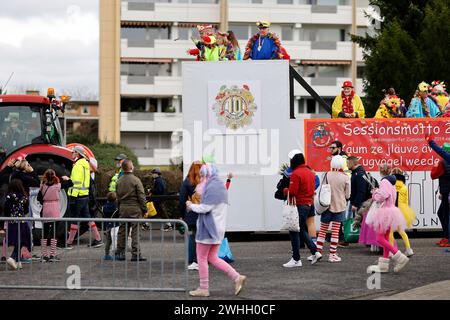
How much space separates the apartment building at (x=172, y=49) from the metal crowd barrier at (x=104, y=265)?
4552 centimetres

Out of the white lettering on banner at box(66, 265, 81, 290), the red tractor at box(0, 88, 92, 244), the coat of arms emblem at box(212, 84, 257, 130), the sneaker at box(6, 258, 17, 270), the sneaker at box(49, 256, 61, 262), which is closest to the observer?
the white lettering on banner at box(66, 265, 81, 290)

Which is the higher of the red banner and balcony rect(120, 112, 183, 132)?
balcony rect(120, 112, 183, 132)

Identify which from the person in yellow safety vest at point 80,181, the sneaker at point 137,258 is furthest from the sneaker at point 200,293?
the person in yellow safety vest at point 80,181

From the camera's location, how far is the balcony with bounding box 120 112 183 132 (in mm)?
59781

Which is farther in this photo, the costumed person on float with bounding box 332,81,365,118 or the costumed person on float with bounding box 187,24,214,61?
the costumed person on float with bounding box 332,81,365,118

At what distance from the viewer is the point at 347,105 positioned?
62.2ft

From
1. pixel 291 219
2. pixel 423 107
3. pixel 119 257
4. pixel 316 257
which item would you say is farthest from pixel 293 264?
pixel 423 107

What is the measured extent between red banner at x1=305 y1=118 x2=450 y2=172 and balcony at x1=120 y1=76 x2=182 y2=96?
41.3m

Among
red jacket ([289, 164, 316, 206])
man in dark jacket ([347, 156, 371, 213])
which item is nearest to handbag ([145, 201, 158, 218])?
man in dark jacket ([347, 156, 371, 213])

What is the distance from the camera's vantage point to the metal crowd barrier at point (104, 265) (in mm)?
11406

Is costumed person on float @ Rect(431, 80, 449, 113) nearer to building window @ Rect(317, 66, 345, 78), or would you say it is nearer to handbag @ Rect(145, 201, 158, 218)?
handbag @ Rect(145, 201, 158, 218)

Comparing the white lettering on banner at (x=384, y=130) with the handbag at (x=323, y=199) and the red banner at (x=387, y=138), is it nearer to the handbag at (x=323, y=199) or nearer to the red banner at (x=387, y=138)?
the red banner at (x=387, y=138)

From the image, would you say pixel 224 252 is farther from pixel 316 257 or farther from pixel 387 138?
pixel 387 138

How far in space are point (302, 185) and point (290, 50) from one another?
4698 centimetres
